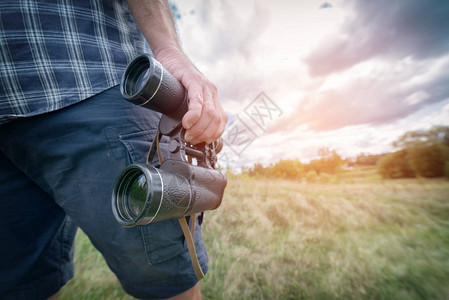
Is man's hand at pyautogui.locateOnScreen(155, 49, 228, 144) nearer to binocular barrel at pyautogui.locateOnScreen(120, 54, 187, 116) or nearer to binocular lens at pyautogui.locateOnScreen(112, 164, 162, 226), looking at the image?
binocular barrel at pyautogui.locateOnScreen(120, 54, 187, 116)

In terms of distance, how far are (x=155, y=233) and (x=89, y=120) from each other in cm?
49

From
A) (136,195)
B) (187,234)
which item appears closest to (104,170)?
(136,195)

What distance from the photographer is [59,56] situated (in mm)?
762

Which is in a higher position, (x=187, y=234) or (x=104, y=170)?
(x=104, y=170)

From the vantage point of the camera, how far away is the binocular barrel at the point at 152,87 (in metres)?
0.69

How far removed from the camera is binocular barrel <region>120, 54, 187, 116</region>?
69cm

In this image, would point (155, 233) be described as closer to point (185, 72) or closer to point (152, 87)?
point (152, 87)

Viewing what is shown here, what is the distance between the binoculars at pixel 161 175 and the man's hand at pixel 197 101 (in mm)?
66

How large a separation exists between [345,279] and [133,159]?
6.44 feet

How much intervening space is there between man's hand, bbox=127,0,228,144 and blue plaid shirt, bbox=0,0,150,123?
6.1 inches

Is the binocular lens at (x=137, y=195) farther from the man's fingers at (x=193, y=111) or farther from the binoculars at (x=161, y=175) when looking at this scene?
the man's fingers at (x=193, y=111)

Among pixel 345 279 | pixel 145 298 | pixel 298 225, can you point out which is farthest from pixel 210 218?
pixel 145 298

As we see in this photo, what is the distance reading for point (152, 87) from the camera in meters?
0.69

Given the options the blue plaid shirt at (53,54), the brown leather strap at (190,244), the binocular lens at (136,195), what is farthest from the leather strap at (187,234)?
the blue plaid shirt at (53,54)
